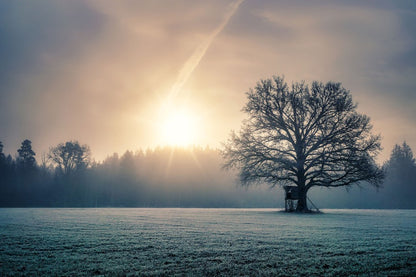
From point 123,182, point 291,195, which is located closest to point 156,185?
point 123,182

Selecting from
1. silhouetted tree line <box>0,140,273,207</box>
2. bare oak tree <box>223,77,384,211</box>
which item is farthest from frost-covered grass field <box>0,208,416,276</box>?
silhouetted tree line <box>0,140,273,207</box>

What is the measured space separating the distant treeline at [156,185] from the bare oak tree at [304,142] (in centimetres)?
4696

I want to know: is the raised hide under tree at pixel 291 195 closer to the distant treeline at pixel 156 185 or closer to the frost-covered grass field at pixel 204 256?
the frost-covered grass field at pixel 204 256

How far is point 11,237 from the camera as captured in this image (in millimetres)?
9305

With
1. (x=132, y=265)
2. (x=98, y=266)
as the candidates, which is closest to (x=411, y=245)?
(x=132, y=265)

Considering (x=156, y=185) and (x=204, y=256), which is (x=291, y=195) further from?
(x=156, y=185)

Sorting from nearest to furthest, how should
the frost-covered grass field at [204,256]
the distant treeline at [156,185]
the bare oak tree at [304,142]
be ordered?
the frost-covered grass field at [204,256] < the bare oak tree at [304,142] < the distant treeline at [156,185]

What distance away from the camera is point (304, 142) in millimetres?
31969

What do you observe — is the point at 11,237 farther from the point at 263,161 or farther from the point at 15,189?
the point at 15,189

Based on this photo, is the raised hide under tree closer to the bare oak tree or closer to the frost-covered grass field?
A: the bare oak tree

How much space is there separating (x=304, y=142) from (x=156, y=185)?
70.0m

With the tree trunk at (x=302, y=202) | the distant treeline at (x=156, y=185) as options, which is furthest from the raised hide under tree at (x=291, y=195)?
the distant treeline at (x=156, y=185)

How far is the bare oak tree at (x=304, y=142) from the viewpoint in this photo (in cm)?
3058

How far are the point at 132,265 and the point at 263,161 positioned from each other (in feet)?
90.6
